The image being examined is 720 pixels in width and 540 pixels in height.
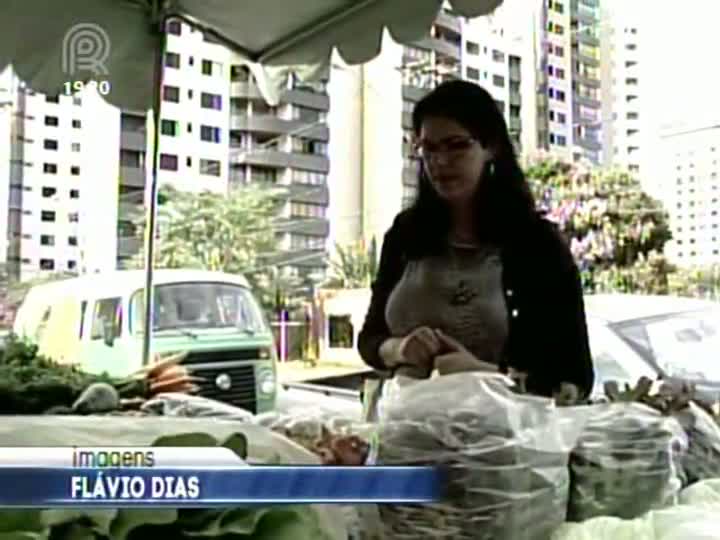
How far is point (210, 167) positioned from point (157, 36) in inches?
19.9

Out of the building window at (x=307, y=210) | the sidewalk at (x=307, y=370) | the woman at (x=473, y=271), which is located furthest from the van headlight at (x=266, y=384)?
the building window at (x=307, y=210)

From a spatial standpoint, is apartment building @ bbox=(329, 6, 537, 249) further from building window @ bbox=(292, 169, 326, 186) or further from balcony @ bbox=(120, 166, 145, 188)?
balcony @ bbox=(120, 166, 145, 188)

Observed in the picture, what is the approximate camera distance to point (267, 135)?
1257mm

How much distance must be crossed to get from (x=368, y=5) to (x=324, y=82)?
0.64ft

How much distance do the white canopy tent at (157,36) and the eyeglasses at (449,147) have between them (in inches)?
9.6

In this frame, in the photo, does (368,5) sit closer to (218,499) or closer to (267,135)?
(267,135)

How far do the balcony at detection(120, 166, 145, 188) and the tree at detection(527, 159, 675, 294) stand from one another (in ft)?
1.96

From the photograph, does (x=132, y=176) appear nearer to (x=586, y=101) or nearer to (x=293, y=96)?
(x=293, y=96)

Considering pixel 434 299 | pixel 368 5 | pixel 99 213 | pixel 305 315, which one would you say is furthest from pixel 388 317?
pixel 368 5

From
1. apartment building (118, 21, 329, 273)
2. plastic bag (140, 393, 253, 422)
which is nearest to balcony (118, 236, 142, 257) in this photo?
apartment building (118, 21, 329, 273)

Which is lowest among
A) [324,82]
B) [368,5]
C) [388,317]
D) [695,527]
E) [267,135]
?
[695,527]

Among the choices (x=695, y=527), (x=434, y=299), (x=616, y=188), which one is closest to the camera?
(x=695, y=527)

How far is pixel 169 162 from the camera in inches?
50.5

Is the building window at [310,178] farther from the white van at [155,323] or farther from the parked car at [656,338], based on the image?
the parked car at [656,338]
